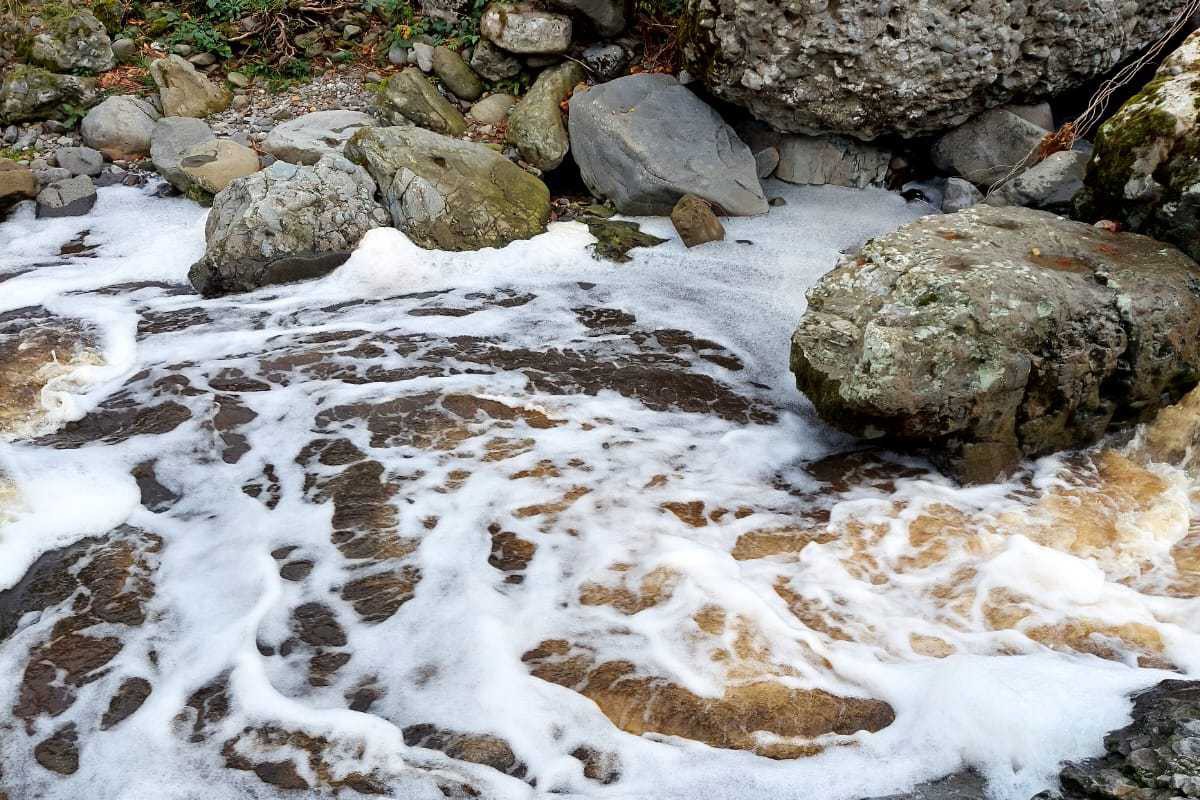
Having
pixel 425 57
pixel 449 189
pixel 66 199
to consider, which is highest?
pixel 425 57

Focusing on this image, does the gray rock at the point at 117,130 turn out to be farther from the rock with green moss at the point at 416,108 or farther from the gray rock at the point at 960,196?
the gray rock at the point at 960,196

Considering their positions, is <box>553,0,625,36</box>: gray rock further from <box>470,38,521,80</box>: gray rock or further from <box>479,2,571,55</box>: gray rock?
<box>470,38,521,80</box>: gray rock

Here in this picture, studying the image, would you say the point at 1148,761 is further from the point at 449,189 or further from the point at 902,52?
the point at 449,189

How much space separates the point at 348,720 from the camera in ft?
10.6

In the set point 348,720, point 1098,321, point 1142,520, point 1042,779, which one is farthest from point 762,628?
point 1098,321

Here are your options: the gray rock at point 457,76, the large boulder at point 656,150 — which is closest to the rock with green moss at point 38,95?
the gray rock at point 457,76

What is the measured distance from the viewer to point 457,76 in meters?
9.48

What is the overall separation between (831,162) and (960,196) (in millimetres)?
1251

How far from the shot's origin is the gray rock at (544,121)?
8398 mm

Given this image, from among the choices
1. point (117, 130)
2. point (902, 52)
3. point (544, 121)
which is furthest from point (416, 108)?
point (902, 52)

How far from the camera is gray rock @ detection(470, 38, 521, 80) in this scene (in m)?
9.34

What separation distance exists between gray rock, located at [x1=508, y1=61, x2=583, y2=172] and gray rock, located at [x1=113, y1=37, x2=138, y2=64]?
4705mm

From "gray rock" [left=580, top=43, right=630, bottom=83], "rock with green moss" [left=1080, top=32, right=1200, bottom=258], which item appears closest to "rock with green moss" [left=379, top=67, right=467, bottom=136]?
"gray rock" [left=580, top=43, right=630, bottom=83]

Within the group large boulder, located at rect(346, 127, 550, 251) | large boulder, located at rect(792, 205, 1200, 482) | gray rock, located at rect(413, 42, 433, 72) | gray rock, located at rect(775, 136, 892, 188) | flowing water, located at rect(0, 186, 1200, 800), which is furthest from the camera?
gray rock, located at rect(413, 42, 433, 72)
